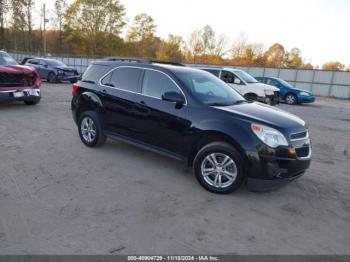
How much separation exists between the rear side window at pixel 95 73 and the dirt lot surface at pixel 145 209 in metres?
1.44

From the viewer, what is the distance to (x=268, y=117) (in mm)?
4098

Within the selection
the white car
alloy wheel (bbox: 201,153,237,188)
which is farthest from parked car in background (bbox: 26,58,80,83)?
alloy wheel (bbox: 201,153,237,188)

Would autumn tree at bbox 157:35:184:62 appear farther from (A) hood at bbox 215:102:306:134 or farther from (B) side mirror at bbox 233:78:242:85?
(A) hood at bbox 215:102:306:134

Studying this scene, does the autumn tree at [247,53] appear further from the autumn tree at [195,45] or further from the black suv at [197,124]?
the black suv at [197,124]

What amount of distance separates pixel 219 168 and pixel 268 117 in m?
1.02

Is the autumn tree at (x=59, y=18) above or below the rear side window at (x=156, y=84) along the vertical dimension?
above

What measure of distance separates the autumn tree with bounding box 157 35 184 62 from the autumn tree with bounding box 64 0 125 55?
9119mm

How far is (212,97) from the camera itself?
466 cm

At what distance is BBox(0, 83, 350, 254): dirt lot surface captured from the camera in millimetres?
2918

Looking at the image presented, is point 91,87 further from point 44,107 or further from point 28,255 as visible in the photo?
point 44,107

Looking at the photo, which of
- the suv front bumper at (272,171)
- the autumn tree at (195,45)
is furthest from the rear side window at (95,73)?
the autumn tree at (195,45)

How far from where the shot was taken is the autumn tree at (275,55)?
2338 inches

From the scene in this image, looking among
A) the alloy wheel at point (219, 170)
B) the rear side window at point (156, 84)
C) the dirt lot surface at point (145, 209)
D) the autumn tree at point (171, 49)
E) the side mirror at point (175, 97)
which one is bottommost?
the dirt lot surface at point (145, 209)

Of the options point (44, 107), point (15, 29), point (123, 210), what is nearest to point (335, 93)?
point (44, 107)
